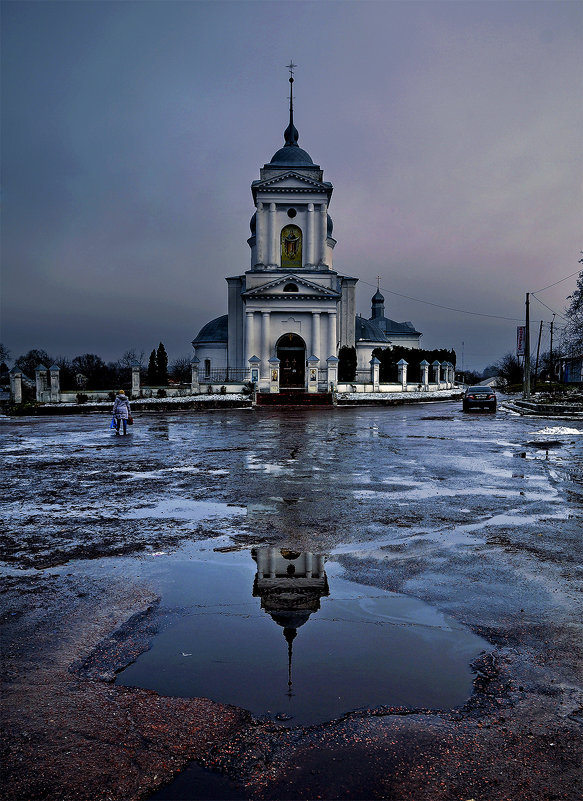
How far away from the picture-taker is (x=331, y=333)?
2002 inches

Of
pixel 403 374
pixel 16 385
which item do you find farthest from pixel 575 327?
pixel 16 385

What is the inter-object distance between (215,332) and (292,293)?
10.2 m

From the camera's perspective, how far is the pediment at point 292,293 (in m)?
49.6

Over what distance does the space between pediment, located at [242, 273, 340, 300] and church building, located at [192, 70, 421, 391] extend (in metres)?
0.08

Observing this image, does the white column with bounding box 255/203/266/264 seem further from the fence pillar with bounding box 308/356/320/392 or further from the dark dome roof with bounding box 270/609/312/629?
the dark dome roof with bounding box 270/609/312/629

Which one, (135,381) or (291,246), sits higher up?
(291,246)

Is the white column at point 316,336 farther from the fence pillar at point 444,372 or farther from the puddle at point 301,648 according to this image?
the puddle at point 301,648

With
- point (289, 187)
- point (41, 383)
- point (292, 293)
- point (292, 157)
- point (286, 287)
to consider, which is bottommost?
point (41, 383)

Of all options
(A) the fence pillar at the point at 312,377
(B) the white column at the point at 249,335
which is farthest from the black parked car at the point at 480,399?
(B) the white column at the point at 249,335

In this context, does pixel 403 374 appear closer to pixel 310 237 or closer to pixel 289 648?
pixel 310 237

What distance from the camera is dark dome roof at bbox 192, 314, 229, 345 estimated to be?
2206 inches

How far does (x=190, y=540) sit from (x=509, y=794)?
172 inches

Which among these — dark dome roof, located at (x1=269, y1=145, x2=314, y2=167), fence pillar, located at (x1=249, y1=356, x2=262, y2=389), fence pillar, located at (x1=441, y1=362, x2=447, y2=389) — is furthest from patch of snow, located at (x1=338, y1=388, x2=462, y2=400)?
dark dome roof, located at (x1=269, y1=145, x2=314, y2=167)

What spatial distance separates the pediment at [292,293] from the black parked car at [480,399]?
20.4 meters
